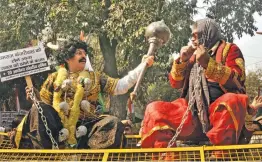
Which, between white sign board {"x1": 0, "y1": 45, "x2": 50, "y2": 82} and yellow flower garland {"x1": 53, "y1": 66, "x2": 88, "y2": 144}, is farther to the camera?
white sign board {"x1": 0, "y1": 45, "x2": 50, "y2": 82}

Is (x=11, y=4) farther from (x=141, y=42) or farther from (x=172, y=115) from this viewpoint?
(x=172, y=115)

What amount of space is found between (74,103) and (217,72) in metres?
1.32

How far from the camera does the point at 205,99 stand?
12.9 ft

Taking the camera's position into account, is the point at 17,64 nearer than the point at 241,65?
No

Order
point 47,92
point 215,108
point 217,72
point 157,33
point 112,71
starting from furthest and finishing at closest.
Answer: point 112,71
point 47,92
point 157,33
point 215,108
point 217,72

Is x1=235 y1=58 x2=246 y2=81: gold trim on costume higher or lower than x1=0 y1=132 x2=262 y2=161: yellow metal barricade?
higher

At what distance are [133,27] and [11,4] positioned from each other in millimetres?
4478

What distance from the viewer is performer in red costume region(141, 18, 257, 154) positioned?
12.0 feet

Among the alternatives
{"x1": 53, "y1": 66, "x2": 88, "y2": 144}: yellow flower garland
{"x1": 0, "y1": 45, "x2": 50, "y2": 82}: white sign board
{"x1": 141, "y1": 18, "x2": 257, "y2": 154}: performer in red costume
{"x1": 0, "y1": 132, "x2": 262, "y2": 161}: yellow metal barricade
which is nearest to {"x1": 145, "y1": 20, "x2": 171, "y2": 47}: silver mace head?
{"x1": 141, "y1": 18, "x2": 257, "y2": 154}: performer in red costume

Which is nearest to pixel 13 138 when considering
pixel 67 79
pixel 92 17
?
pixel 67 79

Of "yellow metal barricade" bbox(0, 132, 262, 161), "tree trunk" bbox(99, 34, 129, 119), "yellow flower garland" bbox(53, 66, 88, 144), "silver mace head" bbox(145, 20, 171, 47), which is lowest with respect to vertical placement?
"tree trunk" bbox(99, 34, 129, 119)

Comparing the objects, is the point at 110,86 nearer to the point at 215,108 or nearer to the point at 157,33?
the point at 157,33

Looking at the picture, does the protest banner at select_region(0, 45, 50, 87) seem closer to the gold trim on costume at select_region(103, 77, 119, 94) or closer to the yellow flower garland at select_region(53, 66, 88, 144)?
the yellow flower garland at select_region(53, 66, 88, 144)

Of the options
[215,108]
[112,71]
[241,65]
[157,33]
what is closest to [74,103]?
[157,33]
